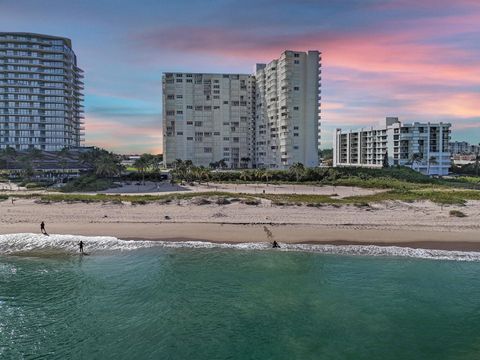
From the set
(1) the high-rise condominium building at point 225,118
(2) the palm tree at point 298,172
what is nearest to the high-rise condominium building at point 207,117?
(1) the high-rise condominium building at point 225,118

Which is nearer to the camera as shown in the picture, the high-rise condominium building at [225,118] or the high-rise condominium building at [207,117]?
the high-rise condominium building at [225,118]

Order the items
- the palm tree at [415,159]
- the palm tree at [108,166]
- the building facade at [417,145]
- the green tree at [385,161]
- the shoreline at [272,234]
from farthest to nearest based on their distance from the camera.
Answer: the green tree at [385,161] → the building facade at [417,145] → the palm tree at [415,159] → the palm tree at [108,166] → the shoreline at [272,234]

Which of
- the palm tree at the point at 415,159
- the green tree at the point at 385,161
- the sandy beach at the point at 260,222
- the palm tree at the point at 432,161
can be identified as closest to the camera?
the sandy beach at the point at 260,222

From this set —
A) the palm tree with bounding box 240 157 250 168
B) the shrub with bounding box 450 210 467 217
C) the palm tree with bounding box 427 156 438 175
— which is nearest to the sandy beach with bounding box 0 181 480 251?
the shrub with bounding box 450 210 467 217

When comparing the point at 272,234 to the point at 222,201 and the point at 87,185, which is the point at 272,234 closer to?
the point at 222,201

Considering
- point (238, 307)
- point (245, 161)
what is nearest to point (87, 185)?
point (238, 307)

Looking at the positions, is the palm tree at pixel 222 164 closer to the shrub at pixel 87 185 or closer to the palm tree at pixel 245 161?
the palm tree at pixel 245 161
